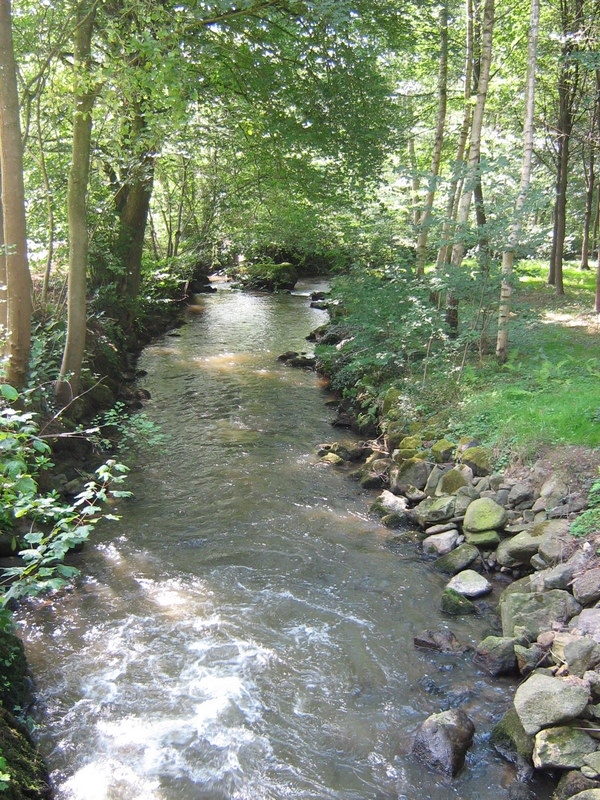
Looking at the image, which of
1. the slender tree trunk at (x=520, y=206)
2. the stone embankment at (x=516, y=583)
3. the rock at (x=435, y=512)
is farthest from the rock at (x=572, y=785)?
the slender tree trunk at (x=520, y=206)

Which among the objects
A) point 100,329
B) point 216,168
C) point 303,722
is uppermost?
point 216,168

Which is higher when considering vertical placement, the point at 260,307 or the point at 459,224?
the point at 459,224

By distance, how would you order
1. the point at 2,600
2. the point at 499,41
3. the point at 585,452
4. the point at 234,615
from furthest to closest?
the point at 499,41, the point at 585,452, the point at 234,615, the point at 2,600

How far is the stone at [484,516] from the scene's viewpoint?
714 centimetres

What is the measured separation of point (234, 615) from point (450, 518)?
10.8ft

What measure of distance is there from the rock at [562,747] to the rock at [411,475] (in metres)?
4.67

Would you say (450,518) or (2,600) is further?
(450,518)

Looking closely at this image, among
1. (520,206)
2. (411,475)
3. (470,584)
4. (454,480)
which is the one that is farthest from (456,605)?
(520,206)

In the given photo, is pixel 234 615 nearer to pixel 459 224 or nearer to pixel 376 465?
pixel 376 465

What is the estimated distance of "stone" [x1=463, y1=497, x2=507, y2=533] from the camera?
23.4 feet

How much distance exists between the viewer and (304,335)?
19703 millimetres

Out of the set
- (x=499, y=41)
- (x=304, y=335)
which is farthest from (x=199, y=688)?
(x=499, y=41)

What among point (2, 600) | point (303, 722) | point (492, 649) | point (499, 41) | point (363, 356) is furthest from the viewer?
point (499, 41)

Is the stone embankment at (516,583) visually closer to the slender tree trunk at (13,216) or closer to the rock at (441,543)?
the rock at (441,543)
